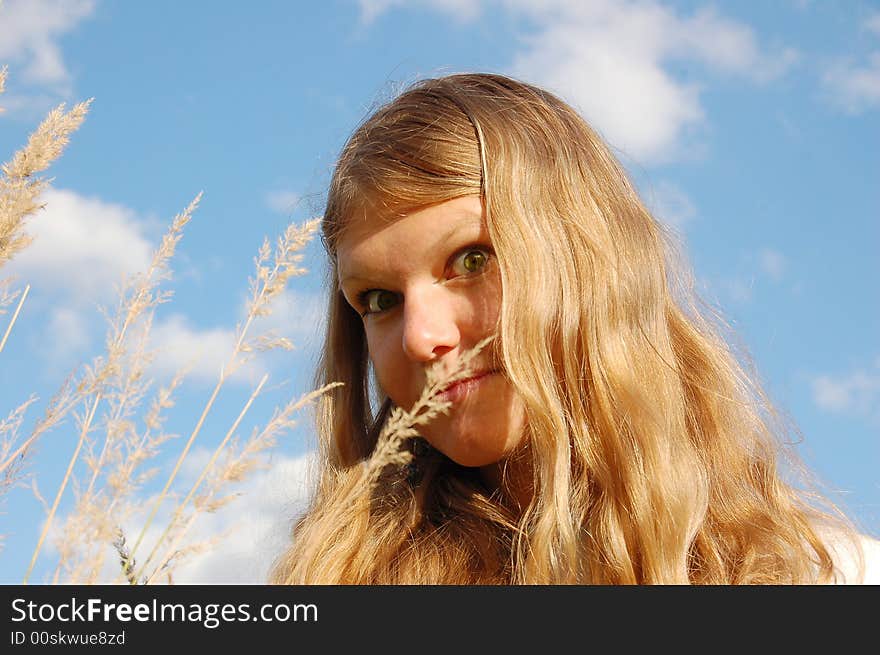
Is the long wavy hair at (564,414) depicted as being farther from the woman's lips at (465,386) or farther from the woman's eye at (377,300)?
the woman's eye at (377,300)

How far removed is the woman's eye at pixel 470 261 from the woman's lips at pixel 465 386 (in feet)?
0.87

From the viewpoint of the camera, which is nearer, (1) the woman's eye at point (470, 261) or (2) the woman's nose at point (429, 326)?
(2) the woman's nose at point (429, 326)

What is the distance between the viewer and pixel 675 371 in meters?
2.40

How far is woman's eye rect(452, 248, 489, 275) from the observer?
7.34 ft

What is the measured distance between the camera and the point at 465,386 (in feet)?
7.37

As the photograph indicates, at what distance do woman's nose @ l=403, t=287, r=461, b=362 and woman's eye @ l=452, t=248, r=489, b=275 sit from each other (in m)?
0.08

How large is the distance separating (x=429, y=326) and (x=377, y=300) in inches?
15.1

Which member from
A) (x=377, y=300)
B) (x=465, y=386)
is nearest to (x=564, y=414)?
(x=465, y=386)

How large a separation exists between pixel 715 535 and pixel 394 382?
94 cm

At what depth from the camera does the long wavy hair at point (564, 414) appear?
2141mm

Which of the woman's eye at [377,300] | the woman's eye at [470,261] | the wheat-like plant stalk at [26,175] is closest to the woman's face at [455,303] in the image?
the woman's eye at [470,261]

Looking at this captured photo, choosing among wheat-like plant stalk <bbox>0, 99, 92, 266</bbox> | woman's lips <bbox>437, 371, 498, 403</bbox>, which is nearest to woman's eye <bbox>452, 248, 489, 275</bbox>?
woman's lips <bbox>437, 371, 498, 403</bbox>
